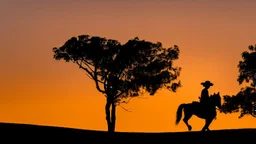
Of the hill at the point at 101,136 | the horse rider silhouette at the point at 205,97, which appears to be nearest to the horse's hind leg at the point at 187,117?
the horse rider silhouette at the point at 205,97

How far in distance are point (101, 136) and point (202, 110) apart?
321 inches

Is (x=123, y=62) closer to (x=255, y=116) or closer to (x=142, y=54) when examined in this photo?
(x=142, y=54)

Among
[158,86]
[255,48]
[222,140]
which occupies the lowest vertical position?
[222,140]

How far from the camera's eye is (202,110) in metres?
39.7

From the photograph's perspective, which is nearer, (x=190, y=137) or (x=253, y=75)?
(x=190, y=137)

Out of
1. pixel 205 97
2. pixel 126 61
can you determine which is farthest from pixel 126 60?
pixel 205 97

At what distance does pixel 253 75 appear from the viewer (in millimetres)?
72375

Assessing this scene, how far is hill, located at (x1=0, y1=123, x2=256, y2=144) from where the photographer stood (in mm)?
32375

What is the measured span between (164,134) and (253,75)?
38.1 m

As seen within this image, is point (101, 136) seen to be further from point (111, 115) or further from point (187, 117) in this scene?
point (111, 115)

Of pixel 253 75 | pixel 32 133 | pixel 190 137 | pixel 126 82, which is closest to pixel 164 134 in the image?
pixel 190 137

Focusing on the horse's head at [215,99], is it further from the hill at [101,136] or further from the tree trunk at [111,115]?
the tree trunk at [111,115]

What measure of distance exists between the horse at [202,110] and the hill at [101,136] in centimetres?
207

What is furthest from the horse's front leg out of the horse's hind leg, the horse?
the horse's hind leg
